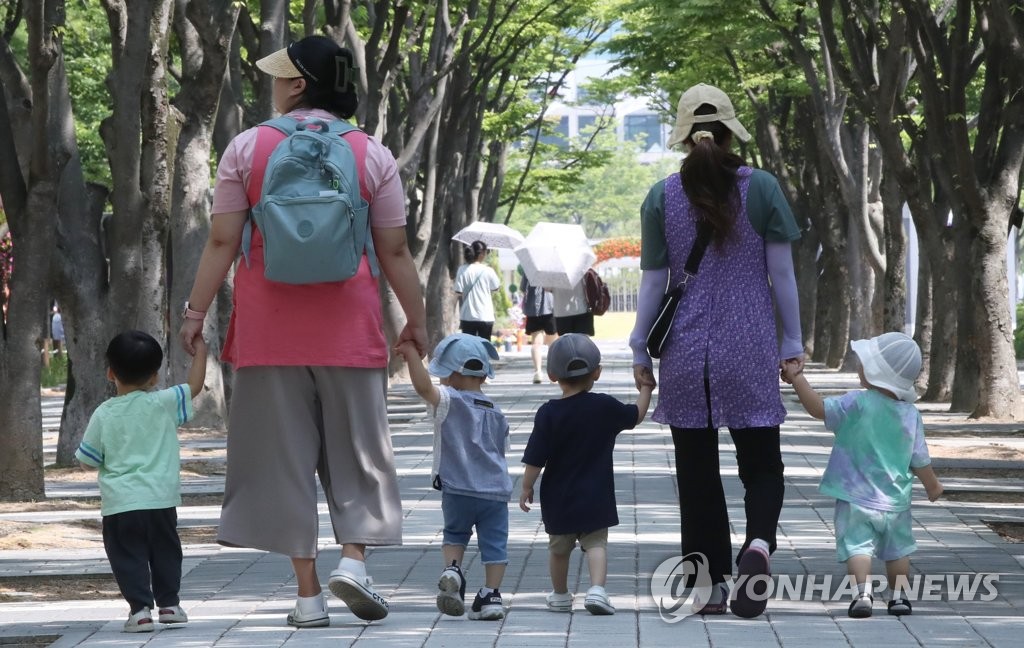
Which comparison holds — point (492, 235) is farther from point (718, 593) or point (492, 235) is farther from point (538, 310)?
point (718, 593)

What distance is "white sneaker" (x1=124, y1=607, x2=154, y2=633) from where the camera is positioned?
5.87 metres

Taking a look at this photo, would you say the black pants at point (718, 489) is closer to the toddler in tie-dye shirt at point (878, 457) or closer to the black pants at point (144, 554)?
the toddler in tie-dye shirt at point (878, 457)

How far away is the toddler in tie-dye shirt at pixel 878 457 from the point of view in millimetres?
6078

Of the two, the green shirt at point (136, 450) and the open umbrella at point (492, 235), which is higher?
the open umbrella at point (492, 235)

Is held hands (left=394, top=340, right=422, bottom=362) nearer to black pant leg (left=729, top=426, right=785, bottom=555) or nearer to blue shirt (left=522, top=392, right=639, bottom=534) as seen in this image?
blue shirt (left=522, top=392, right=639, bottom=534)

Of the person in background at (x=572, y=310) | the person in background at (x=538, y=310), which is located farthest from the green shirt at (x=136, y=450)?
the person in background at (x=538, y=310)

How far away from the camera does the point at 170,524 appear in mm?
6051

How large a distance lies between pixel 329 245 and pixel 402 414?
13681 millimetres

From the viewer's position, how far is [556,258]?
19906 millimetres

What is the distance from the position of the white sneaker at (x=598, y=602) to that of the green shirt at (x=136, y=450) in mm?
1467

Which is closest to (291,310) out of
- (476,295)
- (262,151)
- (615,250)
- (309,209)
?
(309,209)

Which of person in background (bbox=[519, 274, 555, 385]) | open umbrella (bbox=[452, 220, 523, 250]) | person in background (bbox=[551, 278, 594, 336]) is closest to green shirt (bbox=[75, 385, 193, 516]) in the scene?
person in background (bbox=[551, 278, 594, 336])

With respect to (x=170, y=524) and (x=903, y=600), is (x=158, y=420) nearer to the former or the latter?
(x=170, y=524)

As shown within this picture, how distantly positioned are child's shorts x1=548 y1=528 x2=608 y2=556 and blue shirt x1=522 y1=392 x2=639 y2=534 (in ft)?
0.15
